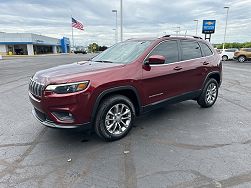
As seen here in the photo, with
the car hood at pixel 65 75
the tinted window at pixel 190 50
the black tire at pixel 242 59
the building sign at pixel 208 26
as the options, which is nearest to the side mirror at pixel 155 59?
the car hood at pixel 65 75

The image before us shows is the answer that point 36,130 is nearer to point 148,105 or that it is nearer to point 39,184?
point 39,184

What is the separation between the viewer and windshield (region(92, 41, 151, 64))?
414 centimetres

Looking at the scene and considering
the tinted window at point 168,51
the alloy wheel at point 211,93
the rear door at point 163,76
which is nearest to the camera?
the rear door at point 163,76

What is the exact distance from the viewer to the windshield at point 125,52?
4.14 meters

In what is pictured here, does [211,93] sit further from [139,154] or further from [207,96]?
[139,154]

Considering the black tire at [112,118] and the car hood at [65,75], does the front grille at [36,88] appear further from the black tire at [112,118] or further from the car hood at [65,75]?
the black tire at [112,118]

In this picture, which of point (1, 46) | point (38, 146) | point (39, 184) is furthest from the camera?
point (1, 46)

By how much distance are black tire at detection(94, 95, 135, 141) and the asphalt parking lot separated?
0.16 metres

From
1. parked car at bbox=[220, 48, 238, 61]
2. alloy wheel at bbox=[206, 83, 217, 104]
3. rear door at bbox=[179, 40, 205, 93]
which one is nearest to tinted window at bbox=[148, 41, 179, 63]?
rear door at bbox=[179, 40, 205, 93]

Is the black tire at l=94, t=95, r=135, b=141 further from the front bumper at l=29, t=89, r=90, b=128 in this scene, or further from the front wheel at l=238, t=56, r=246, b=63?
the front wheel at l=238, t=56, r=246, b=63

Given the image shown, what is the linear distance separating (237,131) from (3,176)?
4118mm

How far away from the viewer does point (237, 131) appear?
4.21 meters

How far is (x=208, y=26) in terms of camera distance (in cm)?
3756

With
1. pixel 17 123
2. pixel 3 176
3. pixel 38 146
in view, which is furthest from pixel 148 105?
pixel 17 123
